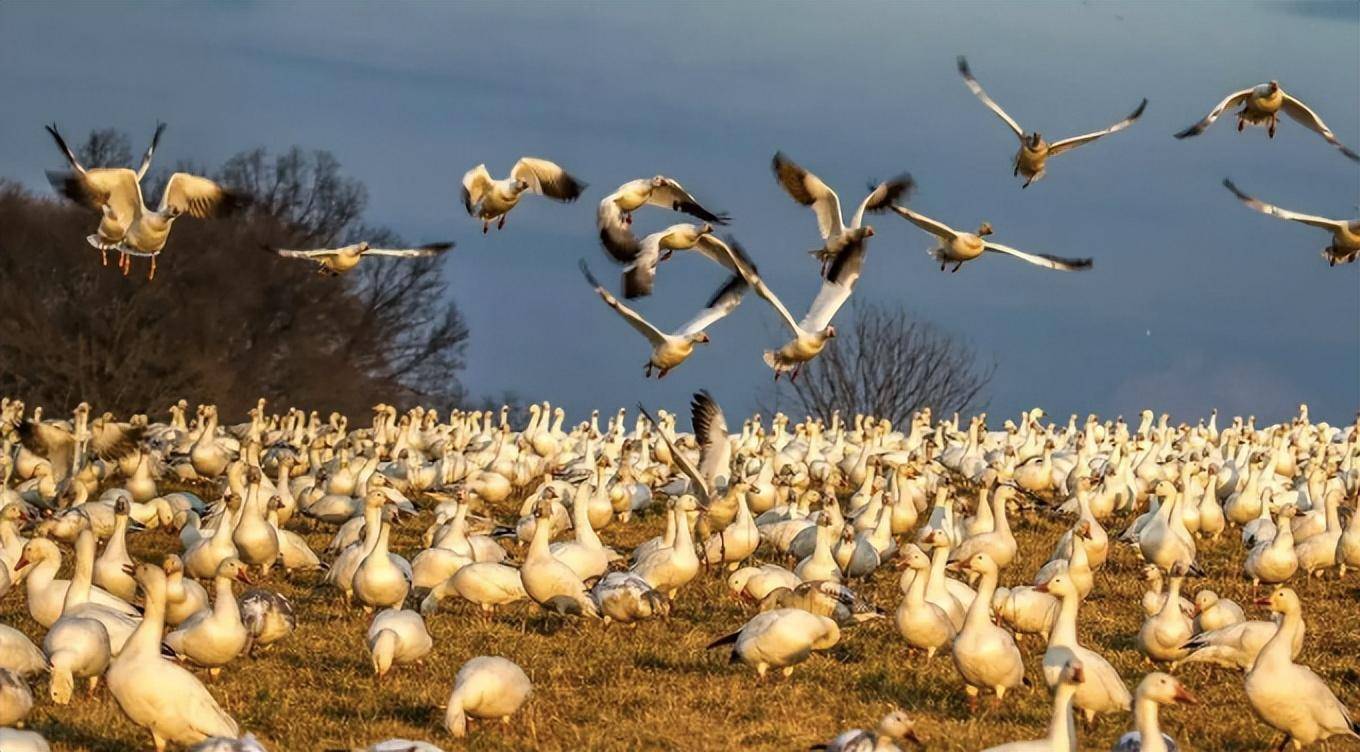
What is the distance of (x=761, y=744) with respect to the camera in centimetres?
876

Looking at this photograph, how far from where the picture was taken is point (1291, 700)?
8.48 meters

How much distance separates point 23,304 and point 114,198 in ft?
A: 88.4

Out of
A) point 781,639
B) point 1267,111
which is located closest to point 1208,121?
point 1267,111

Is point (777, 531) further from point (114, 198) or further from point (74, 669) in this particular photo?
point (74, 669)

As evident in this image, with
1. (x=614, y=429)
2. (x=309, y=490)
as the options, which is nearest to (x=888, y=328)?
(x=614, y=429)

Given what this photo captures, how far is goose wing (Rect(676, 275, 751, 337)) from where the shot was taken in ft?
48.8

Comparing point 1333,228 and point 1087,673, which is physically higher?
Result: point 1333,228

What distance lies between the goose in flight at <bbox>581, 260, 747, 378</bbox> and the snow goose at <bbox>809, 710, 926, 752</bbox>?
22.5 feet

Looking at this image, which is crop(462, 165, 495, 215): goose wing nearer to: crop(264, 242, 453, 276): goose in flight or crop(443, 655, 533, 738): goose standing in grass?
crop(264, 242, 453, 276): goose in flight

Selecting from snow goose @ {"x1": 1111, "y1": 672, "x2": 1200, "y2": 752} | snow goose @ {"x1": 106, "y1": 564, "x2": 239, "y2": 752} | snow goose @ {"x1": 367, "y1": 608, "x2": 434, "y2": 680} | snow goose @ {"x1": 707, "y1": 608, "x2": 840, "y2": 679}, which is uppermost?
snow goose @ {"x1": 707, "y1": 608, "x2": 840, "y2": 679}

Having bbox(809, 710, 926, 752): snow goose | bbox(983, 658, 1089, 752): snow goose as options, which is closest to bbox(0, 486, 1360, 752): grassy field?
bbox(983, 658, 1089, 752): snow goose

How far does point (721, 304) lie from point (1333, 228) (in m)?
4.69

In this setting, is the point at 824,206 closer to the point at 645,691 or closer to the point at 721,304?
the point at 721,304

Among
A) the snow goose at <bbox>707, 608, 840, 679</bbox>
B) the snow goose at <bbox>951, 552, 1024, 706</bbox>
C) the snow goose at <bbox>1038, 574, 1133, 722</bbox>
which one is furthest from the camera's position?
the snow goose at <bbox>707, 608, 840, 679</bbox>
